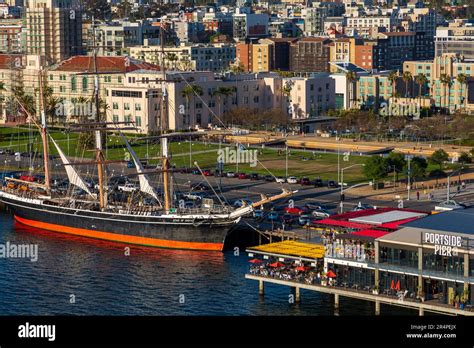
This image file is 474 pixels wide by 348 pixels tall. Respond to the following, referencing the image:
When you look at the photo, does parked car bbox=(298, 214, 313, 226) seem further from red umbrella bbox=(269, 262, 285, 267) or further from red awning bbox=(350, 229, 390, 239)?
red awning bbox=(350, 229, 390, 239)

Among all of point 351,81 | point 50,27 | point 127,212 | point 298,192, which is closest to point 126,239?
point 127,212

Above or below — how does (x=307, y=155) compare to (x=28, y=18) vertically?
below

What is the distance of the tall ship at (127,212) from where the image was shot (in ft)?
230

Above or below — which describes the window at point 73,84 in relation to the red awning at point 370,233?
above

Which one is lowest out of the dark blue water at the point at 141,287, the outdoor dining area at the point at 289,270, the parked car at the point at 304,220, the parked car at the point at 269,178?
the dark blue water at the point at 141,287

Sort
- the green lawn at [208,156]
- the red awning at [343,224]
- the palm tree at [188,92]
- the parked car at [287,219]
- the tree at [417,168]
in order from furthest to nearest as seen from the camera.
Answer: the palm tree at [188,92] < the green lawn at [208,156] < the tree at [417,168] < the parked car at [287,219] < the red awning at [343,224]

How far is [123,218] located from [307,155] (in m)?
34.1

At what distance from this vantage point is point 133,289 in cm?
5744

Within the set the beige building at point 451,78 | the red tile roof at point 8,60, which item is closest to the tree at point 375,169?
the beige building at point 451,78

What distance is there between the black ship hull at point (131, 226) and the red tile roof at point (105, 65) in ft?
182

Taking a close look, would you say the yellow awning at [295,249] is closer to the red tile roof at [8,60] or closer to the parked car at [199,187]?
the parked car at [199,187]

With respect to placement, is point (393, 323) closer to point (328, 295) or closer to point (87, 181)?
point (328, 295)

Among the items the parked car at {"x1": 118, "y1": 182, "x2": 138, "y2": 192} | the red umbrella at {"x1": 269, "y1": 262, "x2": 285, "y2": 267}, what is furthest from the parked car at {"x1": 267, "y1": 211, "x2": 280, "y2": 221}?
the red umbrella at {"x1": 269, "y1": 262, "x2": 285, "y2": 267}

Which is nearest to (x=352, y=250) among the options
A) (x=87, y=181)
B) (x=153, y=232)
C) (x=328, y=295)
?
(x=328, y=295)
